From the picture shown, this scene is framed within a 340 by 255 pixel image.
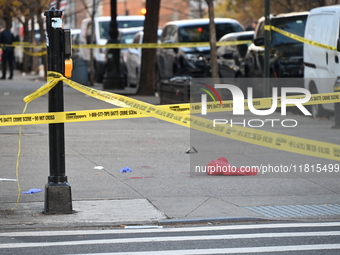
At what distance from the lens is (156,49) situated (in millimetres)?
24531

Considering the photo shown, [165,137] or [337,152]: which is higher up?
[337,152]

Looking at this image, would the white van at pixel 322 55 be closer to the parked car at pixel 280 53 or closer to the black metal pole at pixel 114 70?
the parked car at pixel 280 53

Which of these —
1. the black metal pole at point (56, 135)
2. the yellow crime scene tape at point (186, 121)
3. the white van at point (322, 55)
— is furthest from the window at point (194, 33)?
the black metal pole at point (56, 135)

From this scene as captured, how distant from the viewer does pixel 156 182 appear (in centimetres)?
999

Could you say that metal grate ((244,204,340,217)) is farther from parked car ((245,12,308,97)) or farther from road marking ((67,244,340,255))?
parked car ((245,12,308,97))

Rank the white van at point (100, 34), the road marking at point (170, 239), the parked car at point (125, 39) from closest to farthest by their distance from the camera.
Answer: the road marking at point (170, 239)
the parked car at point (125, 39)
the white van at point (100, 34)

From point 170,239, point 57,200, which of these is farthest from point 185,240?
point 57,200

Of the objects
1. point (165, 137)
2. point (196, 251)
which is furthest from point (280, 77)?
point (196, 251)

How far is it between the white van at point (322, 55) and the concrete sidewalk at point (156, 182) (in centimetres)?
147

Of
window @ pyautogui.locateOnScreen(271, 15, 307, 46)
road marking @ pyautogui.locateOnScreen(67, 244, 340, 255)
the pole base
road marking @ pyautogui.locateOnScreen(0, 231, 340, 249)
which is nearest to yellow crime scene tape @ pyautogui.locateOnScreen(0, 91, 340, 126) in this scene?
the pole base

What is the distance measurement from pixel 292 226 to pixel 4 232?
2632 mm

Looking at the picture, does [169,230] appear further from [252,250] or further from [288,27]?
[288,27]

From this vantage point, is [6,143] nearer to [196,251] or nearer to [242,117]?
[242,117]

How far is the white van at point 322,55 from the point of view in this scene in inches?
638
